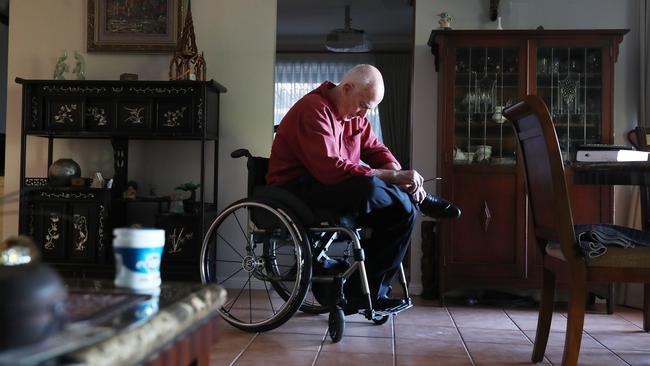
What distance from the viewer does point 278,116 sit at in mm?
7949

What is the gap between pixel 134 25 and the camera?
12.7 feet

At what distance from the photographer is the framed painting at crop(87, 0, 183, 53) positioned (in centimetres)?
386

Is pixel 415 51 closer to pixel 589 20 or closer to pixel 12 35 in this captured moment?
pixel 589 20

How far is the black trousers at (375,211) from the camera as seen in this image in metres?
2.19

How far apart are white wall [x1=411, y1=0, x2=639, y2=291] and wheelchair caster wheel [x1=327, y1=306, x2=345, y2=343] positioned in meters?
1.55

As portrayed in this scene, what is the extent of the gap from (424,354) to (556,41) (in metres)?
2.13

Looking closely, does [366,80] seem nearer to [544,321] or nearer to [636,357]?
[544,321]

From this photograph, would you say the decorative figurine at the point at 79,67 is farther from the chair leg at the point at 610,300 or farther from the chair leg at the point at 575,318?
the chair leg at the point at 610,300

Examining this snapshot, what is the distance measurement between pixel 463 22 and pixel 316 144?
1905 millimetres

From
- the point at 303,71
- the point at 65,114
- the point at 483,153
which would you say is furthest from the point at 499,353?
the point at 303,71

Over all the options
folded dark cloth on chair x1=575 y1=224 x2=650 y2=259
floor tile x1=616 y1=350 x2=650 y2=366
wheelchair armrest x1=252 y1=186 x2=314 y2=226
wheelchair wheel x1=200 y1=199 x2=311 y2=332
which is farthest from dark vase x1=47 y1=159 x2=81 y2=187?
floor tile x1=616 y1=350 x2=650 y2=366

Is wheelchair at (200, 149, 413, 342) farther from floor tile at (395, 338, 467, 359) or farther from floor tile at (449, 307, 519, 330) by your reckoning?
floor tile at (449, 307, 519, 330)

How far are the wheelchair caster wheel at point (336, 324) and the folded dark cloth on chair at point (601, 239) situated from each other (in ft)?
2.92

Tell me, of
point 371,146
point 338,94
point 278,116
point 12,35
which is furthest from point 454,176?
point 278,116
